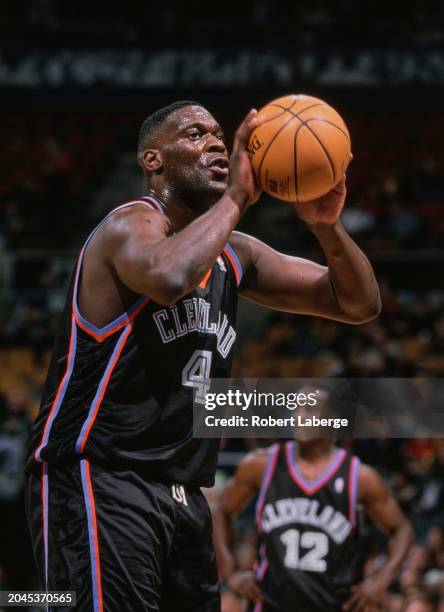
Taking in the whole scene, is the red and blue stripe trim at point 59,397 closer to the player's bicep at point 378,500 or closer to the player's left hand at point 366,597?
the player's left hand at point 366,597

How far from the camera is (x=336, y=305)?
11.8ft

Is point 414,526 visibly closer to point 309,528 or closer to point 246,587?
point 309,528

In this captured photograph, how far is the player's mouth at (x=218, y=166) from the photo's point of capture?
3.35 meters

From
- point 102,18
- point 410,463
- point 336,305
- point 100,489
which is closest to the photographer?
point 100,489

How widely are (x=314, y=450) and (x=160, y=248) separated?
337 cm

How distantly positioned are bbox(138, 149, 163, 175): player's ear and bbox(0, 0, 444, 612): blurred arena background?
16.7ft

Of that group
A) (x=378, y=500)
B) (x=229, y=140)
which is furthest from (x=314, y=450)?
(x=229, y=140)

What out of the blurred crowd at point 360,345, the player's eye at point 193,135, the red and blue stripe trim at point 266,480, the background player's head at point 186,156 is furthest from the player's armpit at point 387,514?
the blurred crowd at point 360,345

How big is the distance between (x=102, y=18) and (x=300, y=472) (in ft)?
43.7

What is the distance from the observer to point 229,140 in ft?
55.7

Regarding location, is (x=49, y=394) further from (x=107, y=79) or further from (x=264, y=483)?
(x=107, y=79)

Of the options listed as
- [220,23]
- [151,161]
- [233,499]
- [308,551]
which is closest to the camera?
[151,161]

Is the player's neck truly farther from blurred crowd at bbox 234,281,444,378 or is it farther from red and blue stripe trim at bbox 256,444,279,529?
blurred crowd at bbox 234,281,444,378

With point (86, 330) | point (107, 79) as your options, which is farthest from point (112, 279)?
point (107, 79)
